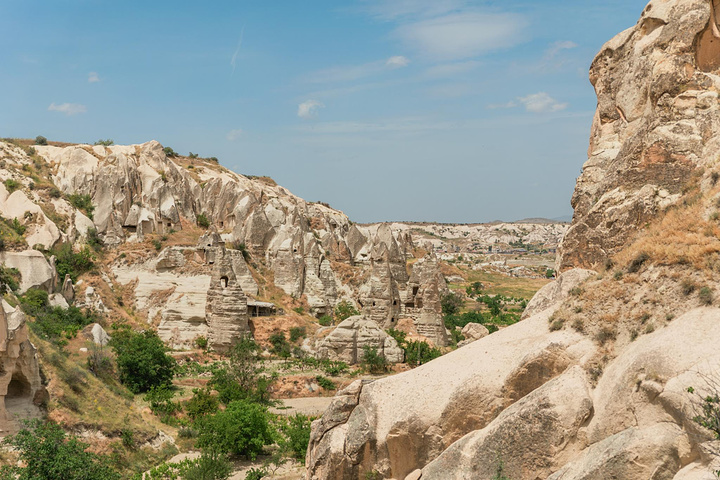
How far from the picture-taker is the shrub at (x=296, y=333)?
32.6 m

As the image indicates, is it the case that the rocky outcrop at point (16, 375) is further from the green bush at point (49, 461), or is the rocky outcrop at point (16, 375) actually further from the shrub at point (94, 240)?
the shrub at point (94, 240)

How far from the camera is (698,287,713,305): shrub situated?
8531 mm

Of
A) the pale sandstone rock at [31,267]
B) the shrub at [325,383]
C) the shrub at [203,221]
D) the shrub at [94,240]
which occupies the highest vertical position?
the shrub at [203,221]

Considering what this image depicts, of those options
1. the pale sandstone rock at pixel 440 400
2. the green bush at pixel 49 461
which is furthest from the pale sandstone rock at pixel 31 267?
the pale sandstone rock at pixel 440 400

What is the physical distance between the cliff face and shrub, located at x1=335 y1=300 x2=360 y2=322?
25.4m

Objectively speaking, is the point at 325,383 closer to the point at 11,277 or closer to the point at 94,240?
the point at 11,277

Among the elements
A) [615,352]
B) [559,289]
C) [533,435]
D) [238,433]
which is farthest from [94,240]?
[615,352]

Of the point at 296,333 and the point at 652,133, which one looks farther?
the point at 296,333

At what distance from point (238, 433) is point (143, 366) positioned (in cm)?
742

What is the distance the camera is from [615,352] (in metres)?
9.29

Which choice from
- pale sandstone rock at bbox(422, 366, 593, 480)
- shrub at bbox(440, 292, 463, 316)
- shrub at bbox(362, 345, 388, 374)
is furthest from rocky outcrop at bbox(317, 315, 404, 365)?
shrub at bbox(440, 292, 463, 316)

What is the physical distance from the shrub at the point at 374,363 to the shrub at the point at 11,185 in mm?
24137

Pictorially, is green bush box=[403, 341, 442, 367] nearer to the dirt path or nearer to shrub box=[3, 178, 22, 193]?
the dirt path

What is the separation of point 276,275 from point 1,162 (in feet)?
61.3
